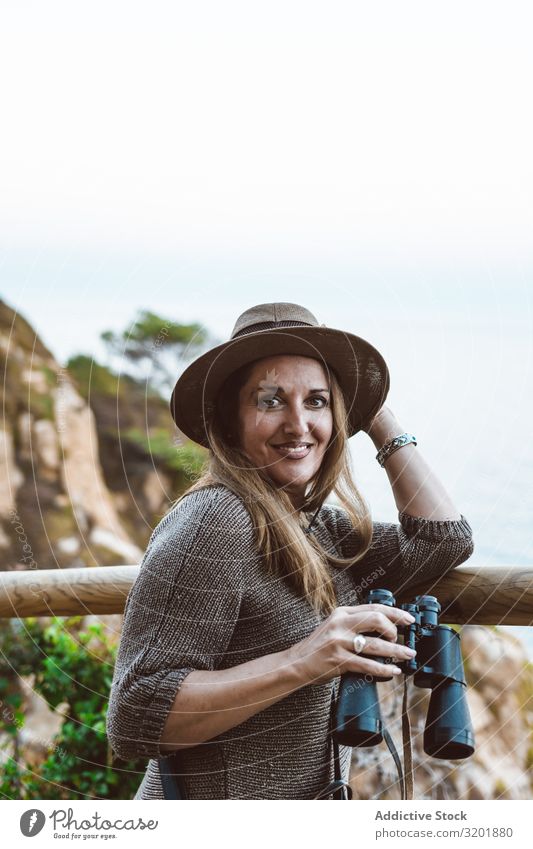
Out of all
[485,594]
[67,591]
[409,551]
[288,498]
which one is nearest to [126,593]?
[67,591]

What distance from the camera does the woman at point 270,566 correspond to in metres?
1.09

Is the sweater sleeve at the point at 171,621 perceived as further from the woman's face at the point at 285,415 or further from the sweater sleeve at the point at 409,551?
the sweater sleeve at the point at 409,551

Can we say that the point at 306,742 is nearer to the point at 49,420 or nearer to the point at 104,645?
the point at 104,645

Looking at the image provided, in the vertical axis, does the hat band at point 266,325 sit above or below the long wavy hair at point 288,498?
above

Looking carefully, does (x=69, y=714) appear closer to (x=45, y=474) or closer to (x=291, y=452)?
(x=291, y=452)

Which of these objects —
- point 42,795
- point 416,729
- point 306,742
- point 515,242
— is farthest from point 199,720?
point 416,729

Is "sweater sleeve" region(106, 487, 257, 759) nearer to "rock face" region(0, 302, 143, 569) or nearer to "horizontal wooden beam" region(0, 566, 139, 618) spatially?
"horizontal wooden beam" region(0, 566, 139, 618)

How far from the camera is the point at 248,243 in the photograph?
1429 mm

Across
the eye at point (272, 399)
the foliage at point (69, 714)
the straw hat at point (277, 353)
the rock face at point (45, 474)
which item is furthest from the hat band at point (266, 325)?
the rock face at point (45, 474)

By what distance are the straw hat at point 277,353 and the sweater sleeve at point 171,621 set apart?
0.78 ft

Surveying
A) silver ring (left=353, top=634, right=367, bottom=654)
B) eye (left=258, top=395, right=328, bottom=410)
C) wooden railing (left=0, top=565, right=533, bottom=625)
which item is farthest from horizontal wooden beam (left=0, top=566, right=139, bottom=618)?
silver ring (left=353, top=634, right=367, bottom=654)

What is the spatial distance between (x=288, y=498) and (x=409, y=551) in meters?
0.23

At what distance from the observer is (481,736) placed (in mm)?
2371
